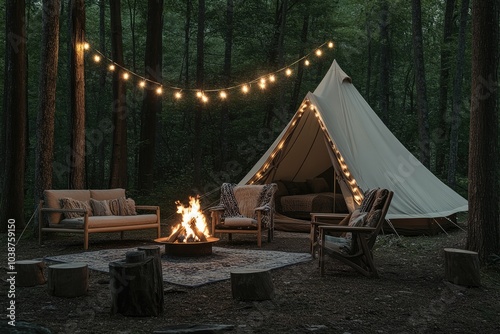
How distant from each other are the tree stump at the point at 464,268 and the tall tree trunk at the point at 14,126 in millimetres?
6979

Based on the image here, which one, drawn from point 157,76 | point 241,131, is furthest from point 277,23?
point 157,76

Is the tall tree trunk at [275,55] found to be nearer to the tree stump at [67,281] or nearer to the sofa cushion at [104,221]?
the sofa cushion at [104,221]

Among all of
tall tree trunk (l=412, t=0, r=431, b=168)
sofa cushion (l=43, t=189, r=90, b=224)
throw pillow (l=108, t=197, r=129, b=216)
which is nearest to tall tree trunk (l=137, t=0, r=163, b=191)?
throw pillow (l=108, t=197, r=129, b=216)

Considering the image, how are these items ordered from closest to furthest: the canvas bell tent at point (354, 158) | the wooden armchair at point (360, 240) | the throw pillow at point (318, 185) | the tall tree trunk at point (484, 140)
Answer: the wooden armchair at point (360, 240) → the tall tree trunk at point (484, 140) → the canvas bell tent at point (354, 158) → the throw pillow at point (318, 185)

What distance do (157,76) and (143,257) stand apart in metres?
9.58

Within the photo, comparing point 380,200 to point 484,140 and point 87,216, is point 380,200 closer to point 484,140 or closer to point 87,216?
point 484,140

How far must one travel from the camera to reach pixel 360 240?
507cm

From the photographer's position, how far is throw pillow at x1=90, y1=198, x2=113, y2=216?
716cm

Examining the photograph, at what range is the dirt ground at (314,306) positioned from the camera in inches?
132

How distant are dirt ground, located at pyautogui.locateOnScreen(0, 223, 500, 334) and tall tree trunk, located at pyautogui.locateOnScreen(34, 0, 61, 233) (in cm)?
258

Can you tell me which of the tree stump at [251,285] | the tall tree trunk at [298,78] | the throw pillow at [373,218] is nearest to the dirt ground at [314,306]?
the tree stump at [251,285]

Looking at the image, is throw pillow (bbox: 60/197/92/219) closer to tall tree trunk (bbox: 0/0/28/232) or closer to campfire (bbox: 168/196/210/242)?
campfire (bbox: 168/196/210/242)

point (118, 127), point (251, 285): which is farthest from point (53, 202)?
point (118, 127)

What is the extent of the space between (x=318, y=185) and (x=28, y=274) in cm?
697
